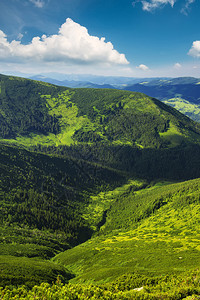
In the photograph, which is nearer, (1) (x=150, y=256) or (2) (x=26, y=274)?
(2) (x=26, y=274)

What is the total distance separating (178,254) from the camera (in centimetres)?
9238

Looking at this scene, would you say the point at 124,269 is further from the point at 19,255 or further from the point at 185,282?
the point at 19,255

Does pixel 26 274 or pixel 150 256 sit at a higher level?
pixel 150 256

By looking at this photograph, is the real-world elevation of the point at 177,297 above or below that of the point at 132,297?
above

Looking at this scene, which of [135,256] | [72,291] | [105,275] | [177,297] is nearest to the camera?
[177,297]

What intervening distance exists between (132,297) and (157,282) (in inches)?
766

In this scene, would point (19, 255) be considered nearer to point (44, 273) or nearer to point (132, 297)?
point (44, 273)

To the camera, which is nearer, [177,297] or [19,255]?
[177,297]

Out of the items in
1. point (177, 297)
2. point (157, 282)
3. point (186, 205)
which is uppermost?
point (177, 297)

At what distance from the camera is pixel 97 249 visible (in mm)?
136000

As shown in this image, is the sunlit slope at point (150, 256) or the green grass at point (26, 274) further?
the sunlit slope at point (150, 256)

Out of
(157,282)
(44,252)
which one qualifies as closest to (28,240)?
(44,252)

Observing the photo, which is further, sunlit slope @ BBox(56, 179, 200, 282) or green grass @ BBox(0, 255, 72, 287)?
sunlit slope @ BBox(56, 179, 200, 282)

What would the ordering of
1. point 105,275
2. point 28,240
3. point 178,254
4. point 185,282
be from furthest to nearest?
point 28,240 < point 178,254 < point 105,275 < point 185,282
